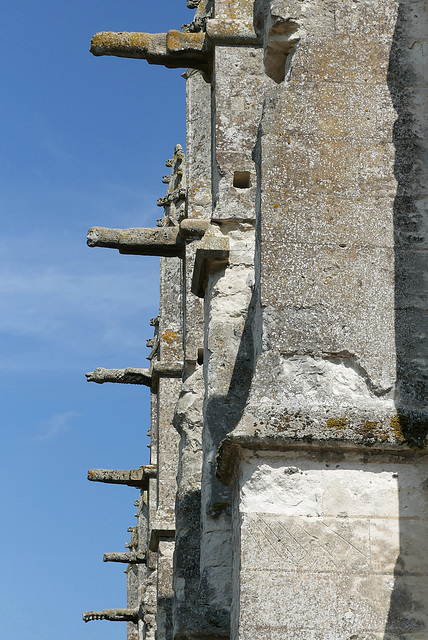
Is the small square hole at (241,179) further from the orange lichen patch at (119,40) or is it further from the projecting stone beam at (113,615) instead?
the projecting stone beam at (113,615)

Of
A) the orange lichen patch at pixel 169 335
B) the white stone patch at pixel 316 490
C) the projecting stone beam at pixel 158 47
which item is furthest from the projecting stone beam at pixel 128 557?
the white stone patch at pixel 316 490

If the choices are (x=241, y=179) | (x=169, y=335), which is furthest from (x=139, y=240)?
(x=241, y=179)

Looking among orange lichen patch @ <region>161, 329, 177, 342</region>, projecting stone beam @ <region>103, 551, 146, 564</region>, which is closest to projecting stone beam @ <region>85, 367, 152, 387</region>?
orange lichen patch @ <region>161, 329, 177, 342</region>

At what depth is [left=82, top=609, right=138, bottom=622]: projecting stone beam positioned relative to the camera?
23.2 meters

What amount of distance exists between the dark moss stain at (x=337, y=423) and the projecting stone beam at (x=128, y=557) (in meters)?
16.1

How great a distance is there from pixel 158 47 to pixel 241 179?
1.37 meters

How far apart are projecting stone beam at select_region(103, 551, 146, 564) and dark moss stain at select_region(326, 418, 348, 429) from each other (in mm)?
16081

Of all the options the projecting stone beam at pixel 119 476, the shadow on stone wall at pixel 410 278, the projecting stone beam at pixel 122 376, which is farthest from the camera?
the projecting stone beam at pixel 119 476

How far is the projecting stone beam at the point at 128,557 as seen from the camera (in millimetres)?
21712

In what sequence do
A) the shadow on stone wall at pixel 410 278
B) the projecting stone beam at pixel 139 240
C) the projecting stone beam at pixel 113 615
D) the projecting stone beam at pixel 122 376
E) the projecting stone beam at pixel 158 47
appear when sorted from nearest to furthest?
1. the shadow on stone wall at pixel 410 278
2. the projecting stone beam at pixel 158 47
3. the projecting stone beam at pixel 139 240
4. the projecting stone beam at pixel 122 376
5. the projecting stone beam at pixel 113 615

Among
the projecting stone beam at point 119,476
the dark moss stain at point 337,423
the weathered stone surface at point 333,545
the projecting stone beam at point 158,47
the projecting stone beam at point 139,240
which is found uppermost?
the projecting stone beam at point 158,47

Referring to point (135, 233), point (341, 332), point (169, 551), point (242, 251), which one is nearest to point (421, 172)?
point (341, 332)

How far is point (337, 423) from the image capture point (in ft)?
18.5

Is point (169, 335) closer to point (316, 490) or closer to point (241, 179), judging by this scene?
point (241, 179)
